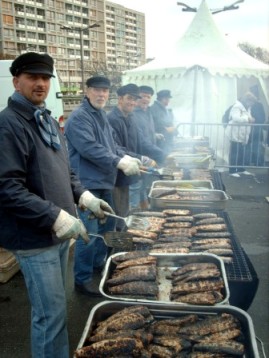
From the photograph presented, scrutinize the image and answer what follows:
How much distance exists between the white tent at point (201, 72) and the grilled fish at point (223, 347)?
9882 mm

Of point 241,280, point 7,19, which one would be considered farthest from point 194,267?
point 7,19

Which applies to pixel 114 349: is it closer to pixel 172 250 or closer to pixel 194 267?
pixel 194 267

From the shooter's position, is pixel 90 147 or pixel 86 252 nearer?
pixel 90 147

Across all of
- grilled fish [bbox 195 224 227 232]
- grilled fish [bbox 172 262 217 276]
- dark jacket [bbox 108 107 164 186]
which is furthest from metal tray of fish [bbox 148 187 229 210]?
grilled fish [bbox 172 262 217 276]

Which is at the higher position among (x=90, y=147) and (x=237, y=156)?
(x=90, y=147)

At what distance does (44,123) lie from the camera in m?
2.29

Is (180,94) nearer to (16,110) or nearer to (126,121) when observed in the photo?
(126,121)

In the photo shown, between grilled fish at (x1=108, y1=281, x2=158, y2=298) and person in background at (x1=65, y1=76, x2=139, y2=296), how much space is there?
1665 millimetres

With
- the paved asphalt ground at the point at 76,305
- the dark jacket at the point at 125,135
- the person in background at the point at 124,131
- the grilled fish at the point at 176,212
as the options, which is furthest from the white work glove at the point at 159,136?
the grilled fish at the point at 176,212

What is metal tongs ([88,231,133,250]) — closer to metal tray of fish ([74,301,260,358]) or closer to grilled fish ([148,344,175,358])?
metal tray of fish ([74,301,260,358])

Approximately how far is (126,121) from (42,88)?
9.61 ft

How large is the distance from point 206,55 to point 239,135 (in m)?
3.41

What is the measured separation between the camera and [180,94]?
39.7 feet

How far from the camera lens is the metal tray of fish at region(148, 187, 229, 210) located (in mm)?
3920
